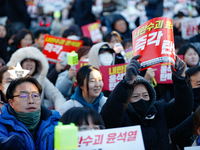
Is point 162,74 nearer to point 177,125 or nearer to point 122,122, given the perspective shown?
point 177,125

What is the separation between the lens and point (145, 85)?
10.5 ft

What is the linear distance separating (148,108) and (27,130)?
1.24 metres

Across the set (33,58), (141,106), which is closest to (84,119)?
(141,106)

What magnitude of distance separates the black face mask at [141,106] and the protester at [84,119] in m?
0.69

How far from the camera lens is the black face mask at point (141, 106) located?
10.0ft

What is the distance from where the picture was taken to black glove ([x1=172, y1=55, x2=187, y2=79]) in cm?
283

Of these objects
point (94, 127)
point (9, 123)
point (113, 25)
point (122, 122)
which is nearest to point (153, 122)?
point (122, 122)

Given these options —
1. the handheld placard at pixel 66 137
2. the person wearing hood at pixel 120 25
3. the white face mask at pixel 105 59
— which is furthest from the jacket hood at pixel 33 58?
the person wearing hood at pixel 120 25

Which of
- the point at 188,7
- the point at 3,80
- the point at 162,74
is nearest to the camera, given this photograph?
the point at 3,80

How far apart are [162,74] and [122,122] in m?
1.80

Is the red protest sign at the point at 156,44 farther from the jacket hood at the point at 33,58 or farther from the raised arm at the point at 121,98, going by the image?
the jacket hood at the point at 33,58

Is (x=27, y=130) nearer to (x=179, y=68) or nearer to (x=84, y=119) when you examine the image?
(x=84, y=119)

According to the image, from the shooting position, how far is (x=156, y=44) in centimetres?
268

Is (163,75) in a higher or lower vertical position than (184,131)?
higher
